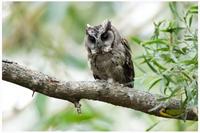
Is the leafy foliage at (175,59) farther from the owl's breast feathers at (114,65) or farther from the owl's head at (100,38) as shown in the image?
the owl's breast feathers at (114,65)

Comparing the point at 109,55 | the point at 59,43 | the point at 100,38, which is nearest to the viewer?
the point at 100,38

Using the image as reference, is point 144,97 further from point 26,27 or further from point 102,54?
point 26,27

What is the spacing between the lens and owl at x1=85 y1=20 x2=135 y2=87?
8.02ft

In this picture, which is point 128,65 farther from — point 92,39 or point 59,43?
point 59,43

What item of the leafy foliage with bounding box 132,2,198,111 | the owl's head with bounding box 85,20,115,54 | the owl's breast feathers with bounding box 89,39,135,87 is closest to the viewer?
the leafy foliage with bounding box 132,2,198,111

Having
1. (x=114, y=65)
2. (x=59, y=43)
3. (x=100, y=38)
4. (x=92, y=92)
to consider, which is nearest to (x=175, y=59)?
(x=92, y=92)

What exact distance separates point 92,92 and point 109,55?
48 centimetres

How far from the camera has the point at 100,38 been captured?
2.43m

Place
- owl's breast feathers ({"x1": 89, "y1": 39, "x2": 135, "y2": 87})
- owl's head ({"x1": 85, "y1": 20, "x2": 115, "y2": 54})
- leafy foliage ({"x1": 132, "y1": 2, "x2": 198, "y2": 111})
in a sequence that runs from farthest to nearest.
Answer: owl's breast feathers ({"x1": 89, "y1": 39, "x2": 135, "y2": 87}) → owl's head ({"x1": 85, "y1": 20, "x2": 115, "y2": 54}) → leafy foliage ({"x1": 132, "y1": 2, "x2": 198, "y2": 111})

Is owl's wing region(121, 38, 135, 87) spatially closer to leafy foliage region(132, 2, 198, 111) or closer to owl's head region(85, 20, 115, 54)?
owl's head region(85, 20, 115, 54)

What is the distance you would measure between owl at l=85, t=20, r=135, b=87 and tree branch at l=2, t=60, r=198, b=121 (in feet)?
0.90

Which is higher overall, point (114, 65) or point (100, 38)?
point (100, 38)

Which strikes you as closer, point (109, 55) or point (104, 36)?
point (104, 36)

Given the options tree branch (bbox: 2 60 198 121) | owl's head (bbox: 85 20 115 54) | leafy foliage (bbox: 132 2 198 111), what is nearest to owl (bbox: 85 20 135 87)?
owl's head (bbox: 85 20 115 54)
